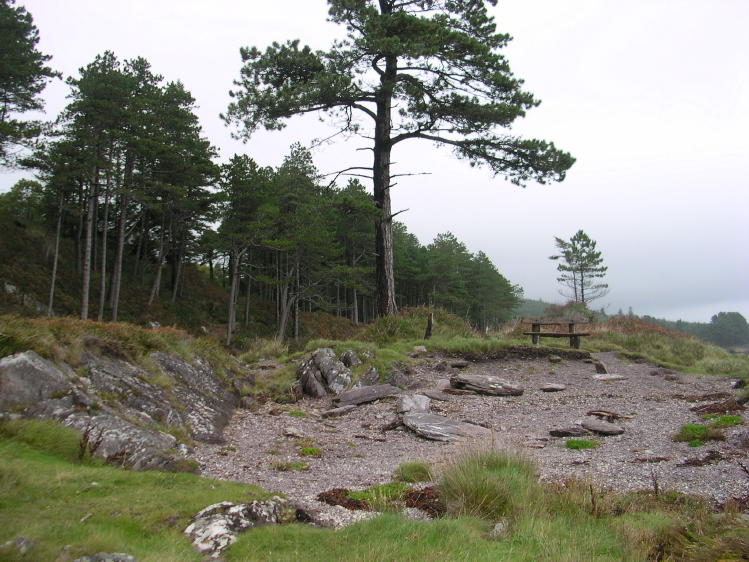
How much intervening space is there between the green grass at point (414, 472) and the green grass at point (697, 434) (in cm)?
380

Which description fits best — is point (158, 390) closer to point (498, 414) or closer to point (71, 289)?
point (498, 414)

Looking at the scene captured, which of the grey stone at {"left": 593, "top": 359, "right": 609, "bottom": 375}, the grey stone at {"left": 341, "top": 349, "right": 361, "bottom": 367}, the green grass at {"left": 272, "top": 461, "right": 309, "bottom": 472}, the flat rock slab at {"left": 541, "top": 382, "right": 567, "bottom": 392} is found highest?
the grey stone at {"left": 341, "top": 349, "right": 361, "bottom": 367}

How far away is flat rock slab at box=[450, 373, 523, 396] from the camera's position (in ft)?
34.7

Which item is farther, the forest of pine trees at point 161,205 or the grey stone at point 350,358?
the forest of pine trees at point 161,205

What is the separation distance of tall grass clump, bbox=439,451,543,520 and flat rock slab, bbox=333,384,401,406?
212 inches

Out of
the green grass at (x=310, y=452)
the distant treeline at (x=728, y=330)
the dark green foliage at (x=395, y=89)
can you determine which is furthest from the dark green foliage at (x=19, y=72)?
the distant treeline at (x=728, y=330)

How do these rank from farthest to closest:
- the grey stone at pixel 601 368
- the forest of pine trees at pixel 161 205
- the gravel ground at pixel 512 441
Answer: the forest of pine trees at pixel 161 205 → the grey stone at pixel 601 368 → the gravel ground at pixel 512 441

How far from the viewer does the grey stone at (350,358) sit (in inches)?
460

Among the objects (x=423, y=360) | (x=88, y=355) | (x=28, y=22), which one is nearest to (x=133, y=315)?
(x=28, y=22)

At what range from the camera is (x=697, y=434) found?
6.68m

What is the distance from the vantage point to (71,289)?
99.0 ft

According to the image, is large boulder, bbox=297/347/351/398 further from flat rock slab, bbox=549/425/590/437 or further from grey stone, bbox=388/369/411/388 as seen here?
flat rock slab, bbox=549/425/590/437

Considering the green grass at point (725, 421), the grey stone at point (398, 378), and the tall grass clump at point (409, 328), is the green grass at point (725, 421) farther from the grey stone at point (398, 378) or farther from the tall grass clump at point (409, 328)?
the tall grass clump at point (409, 328)

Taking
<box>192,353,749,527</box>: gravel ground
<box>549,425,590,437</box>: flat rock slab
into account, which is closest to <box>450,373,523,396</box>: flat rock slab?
<box>192,353,749,527</box>: gravel ground
